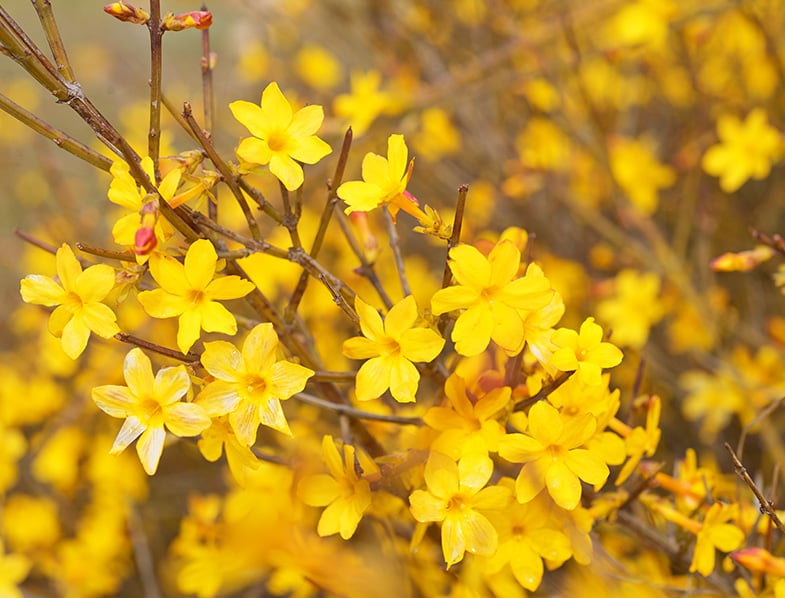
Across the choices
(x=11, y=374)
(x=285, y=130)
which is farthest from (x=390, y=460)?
(x=11, y=374)

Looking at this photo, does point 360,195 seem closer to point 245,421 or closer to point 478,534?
point 245,421

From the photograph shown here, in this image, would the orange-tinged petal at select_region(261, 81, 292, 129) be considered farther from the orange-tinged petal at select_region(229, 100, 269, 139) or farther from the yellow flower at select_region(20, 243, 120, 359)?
the yellow flower at select_region(20, 243, 120, 359)

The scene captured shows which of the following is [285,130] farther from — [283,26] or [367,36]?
[283,26]

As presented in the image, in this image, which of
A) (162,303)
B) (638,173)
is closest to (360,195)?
(162,303)

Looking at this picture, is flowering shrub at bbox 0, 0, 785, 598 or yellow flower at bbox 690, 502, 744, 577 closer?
flowering shrub at bbox 0, 0, 785, 598

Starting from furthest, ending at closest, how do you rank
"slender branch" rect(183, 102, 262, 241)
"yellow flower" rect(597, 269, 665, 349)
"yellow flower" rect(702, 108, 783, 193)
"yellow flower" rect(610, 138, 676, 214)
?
"yellow flower" rect(610, 138, 676, 214)
"yellow flower" rect(597, 269, 665, 349)
"yellow flower" rect(702, 108, 783, 193)
"slender branch" rect(183, 102, 262, 241)

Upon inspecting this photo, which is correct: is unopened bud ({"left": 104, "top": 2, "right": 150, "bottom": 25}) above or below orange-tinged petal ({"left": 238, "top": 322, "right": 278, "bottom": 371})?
above

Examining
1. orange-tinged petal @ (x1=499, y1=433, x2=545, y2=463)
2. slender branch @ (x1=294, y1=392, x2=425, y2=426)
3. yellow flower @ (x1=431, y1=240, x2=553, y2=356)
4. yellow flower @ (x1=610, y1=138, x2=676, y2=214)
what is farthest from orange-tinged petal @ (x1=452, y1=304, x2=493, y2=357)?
yellow flower @ (x1=610, y1=138, x2=676, y2=214)
